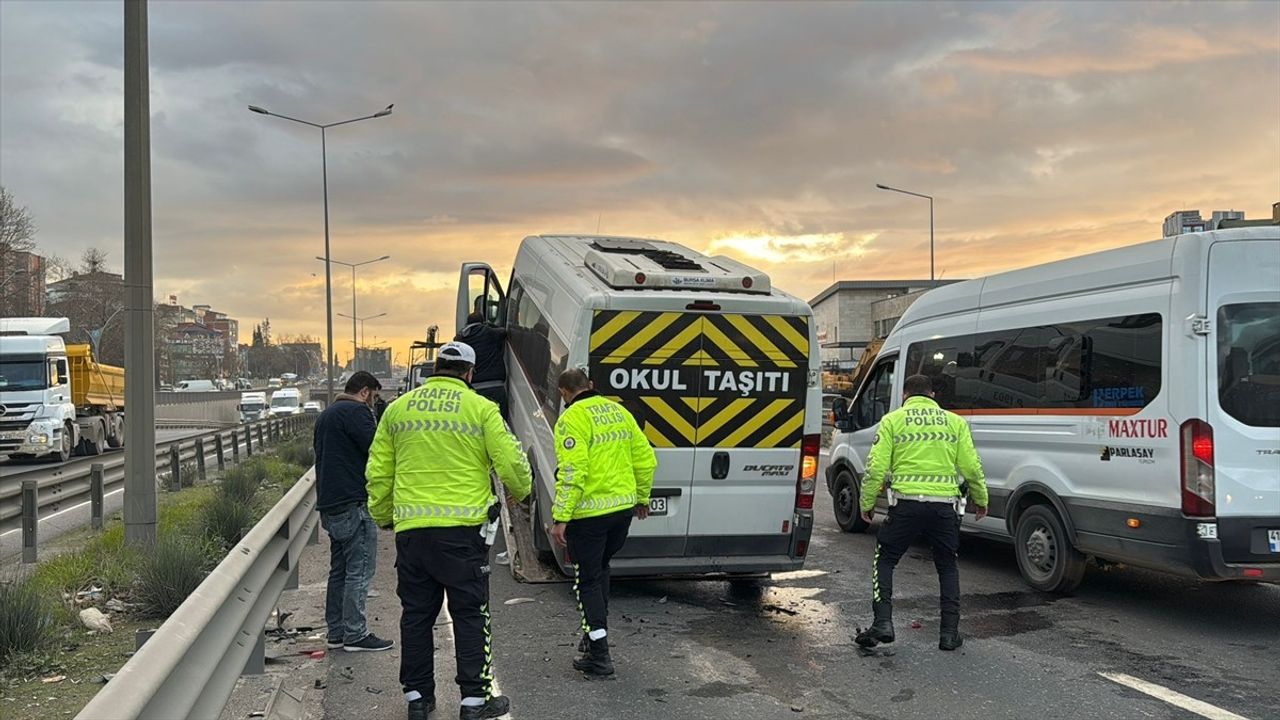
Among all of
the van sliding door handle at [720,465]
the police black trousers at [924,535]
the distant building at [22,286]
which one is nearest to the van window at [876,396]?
the van sliding door handle at [720,465]

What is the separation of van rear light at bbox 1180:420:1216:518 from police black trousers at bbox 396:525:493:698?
487cm

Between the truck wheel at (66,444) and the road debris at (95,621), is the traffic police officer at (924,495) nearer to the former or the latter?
the road debris at (95,621)

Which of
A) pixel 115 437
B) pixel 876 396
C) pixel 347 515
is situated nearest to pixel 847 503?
pixel 876 396

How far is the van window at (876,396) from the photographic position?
11.2m

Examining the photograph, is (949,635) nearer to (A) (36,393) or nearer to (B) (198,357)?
(A) (36,393)

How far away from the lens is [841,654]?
644cm

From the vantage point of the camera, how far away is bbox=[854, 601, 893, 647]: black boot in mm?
6461

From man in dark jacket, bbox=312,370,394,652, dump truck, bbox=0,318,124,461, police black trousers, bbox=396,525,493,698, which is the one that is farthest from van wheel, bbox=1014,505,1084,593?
dump truck, bbox=0,318,124,461

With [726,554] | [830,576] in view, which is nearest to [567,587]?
[726,554]

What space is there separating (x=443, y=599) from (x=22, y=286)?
208ft

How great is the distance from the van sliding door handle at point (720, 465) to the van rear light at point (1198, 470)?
3237mm

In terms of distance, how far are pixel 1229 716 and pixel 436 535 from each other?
162 inches

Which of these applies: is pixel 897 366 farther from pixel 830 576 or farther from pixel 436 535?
pixel 436 535

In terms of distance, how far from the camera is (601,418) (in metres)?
6.20
